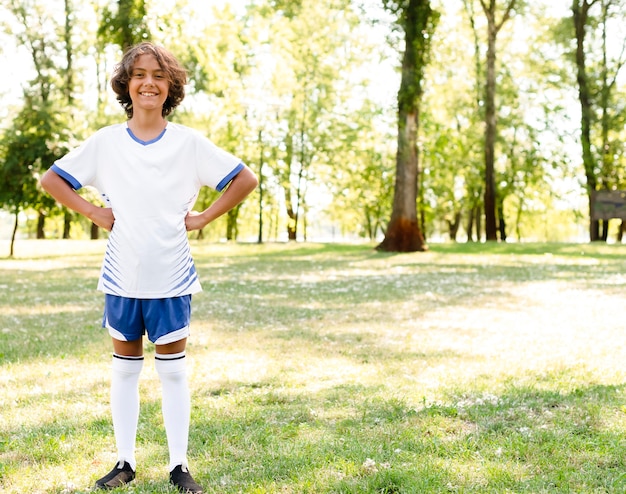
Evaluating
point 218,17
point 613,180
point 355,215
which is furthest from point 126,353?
point 355,215

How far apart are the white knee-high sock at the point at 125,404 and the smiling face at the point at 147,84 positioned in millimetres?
1514

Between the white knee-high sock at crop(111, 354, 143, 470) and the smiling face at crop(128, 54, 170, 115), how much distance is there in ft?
4.97

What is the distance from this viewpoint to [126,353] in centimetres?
421

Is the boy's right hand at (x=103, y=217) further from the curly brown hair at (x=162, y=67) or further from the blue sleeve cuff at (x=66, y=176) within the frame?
the curly brown hair at (x=162, y=67)

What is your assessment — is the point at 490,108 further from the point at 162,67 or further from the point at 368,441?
the point at 162,67

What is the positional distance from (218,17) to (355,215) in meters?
25.7

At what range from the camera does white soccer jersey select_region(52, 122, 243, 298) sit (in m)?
3.95

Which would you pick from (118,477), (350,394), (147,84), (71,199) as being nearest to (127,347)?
(118,477)

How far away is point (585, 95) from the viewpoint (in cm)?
3809

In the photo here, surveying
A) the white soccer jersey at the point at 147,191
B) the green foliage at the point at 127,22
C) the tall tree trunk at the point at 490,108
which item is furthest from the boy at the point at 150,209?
the tall tree trunk at the point at 490,108

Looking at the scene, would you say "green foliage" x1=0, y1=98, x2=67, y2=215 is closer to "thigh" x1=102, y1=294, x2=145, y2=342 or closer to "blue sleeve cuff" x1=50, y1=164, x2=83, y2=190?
"blue sleeve cuff" x1=50, y1=164, x2=83, y2=190

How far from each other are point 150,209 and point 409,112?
73.1 feet

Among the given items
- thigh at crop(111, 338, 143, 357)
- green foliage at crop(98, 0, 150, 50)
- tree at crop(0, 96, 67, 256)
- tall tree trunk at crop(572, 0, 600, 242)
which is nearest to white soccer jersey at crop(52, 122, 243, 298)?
thigh at crop(111, 338, 143, 357)

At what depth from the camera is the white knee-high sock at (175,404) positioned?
13.8 feet
